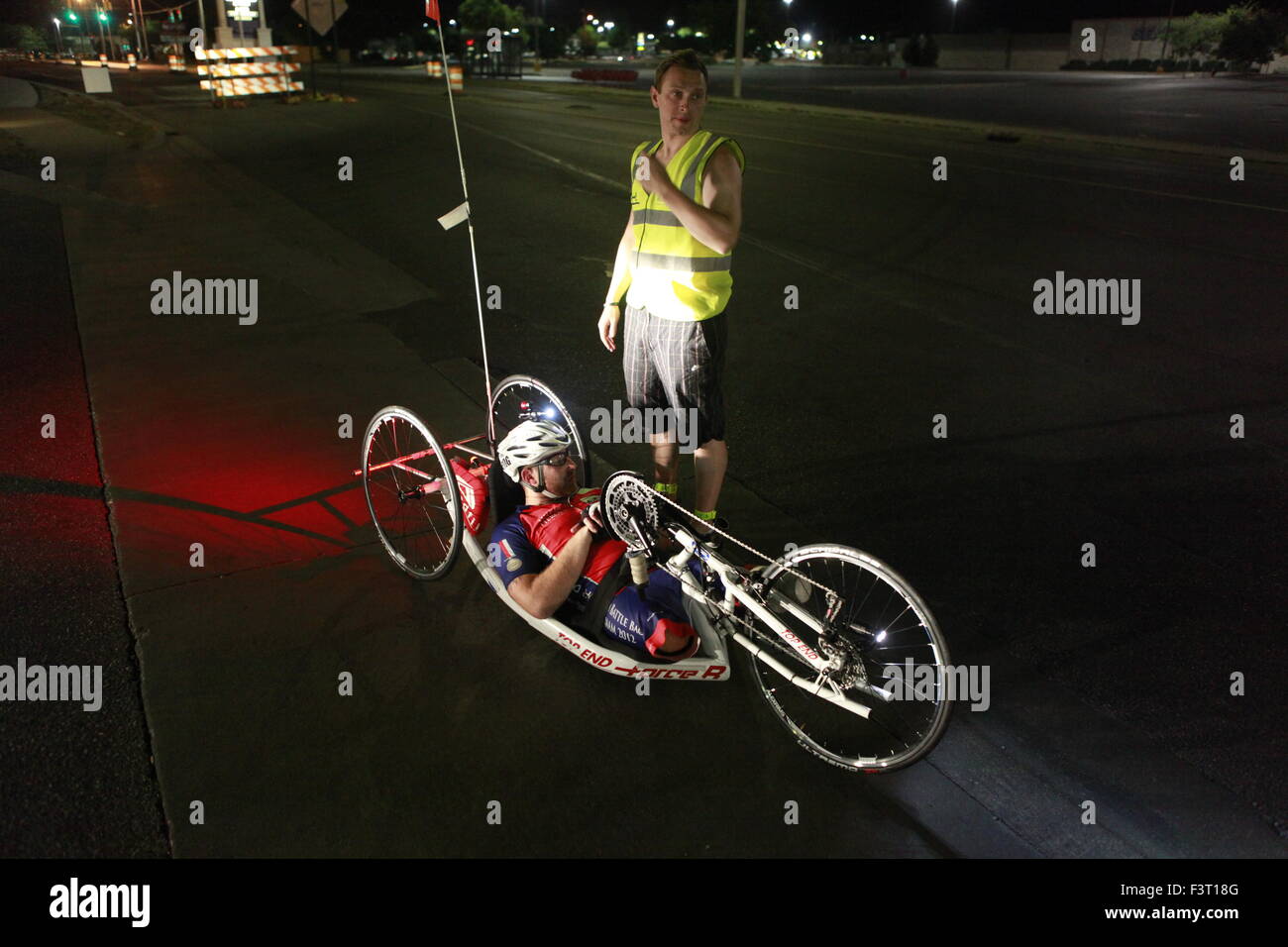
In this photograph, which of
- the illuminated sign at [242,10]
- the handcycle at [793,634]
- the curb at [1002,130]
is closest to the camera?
the handcycle at [793,634]

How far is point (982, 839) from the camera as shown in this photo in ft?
9.44

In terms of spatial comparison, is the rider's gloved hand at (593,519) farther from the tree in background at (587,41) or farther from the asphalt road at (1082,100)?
the tree in background at (587,41)

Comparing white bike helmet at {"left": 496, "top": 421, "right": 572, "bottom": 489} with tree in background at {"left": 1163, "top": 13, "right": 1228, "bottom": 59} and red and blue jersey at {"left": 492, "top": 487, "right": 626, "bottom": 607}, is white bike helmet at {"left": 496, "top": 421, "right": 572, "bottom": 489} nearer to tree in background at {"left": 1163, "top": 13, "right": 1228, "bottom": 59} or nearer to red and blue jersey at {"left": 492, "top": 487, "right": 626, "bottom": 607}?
red and blue jersey at {"left": 492, "top": 487, "right": 626, "bottom": 607}

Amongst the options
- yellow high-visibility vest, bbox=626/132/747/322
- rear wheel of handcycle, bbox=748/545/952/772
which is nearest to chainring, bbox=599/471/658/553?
rear wheel of handcycle, bbox=748/545/952/772

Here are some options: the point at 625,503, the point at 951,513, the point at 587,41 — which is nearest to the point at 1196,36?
the point at 951,513

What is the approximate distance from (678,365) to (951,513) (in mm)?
1854

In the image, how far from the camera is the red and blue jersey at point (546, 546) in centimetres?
357

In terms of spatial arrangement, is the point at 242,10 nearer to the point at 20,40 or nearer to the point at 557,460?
the point at 557,460

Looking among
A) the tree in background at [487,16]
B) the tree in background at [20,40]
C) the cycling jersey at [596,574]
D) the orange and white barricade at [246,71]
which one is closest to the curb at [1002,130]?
the orange and white barricade at [246,71]

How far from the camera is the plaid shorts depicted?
3838mm

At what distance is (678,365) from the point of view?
3.88m
